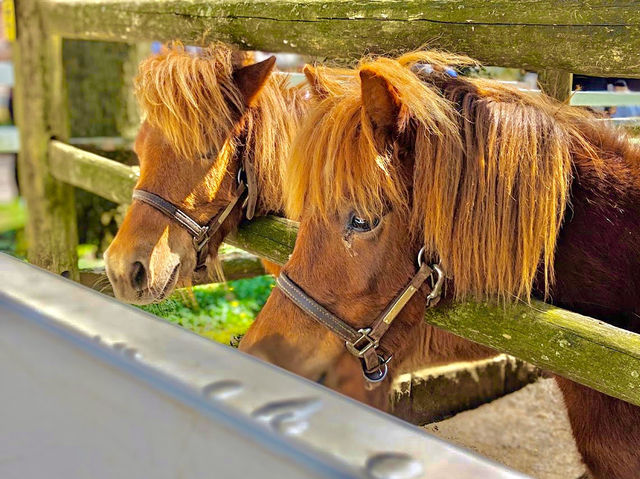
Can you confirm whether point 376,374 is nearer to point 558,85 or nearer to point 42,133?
point 558,85

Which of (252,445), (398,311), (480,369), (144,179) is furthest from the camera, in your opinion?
(480,369)

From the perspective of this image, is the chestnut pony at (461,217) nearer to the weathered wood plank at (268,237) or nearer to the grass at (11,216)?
the weathered wood plank at (268,237)

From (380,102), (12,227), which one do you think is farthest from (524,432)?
(12,227)

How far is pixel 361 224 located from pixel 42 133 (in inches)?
119

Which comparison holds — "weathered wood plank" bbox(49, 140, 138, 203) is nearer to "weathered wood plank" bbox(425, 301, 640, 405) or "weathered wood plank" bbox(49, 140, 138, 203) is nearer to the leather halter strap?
the leather halter strap

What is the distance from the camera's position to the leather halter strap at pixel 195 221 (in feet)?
7.77

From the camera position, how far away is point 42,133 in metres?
3.97

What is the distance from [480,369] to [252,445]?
3.23m

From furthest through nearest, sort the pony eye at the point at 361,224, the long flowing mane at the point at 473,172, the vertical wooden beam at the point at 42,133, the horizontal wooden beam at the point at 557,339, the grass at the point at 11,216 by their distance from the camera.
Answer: the grass at the point at 11,216 → the vertical wooden beam at the point at 42,133 → the pony eye at the point at 361,224 → the long flowing mane at the point at 473,172 → the horizontal wooden beam at the point at 557,339

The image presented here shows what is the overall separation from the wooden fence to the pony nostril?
1.40 feet

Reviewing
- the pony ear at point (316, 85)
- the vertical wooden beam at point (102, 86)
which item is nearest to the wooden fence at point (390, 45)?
the pony ear at point (316, 85)

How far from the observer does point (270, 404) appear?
586mm

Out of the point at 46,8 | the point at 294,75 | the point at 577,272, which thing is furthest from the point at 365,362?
the point at 46,8

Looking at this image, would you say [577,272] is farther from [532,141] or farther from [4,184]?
[4,184]
